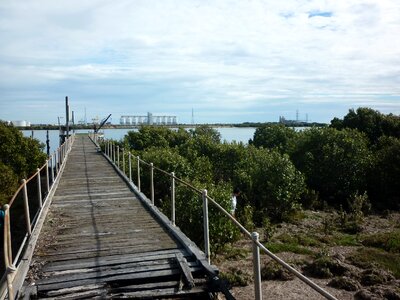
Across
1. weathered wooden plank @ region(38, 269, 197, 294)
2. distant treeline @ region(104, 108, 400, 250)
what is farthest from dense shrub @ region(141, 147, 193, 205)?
weathered wooden plank @ region(38, 269, 197, 294)

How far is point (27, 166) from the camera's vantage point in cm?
3597

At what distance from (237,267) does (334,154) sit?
46.1ft

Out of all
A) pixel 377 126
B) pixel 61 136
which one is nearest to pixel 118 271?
pixel 377 126

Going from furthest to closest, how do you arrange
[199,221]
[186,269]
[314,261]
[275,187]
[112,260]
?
[275,187]
[314,261]
[199,221]
[112,260]
[186,269]

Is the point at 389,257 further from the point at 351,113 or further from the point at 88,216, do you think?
the point at 351,113

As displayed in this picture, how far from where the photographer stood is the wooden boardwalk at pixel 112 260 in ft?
16.9

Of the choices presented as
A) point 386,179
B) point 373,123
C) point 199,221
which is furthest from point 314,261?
point 373,123

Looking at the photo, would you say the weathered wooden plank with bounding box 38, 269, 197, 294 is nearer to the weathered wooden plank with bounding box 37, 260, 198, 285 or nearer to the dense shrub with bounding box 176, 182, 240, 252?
the weathered wooden plank with bounding box 37, 260, 198, 285

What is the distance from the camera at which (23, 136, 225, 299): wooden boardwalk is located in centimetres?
515

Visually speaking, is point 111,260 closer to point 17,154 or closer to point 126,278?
point 126,278

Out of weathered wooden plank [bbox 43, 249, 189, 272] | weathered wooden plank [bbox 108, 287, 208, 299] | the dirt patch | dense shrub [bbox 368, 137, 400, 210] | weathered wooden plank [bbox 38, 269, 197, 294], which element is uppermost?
weathered wooden plank [bbox 43, 249, 189, 272]

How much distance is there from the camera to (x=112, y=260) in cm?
598

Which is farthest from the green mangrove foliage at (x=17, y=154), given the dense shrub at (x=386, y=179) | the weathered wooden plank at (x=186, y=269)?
the weathered wooden plank at (x=186, y=269)

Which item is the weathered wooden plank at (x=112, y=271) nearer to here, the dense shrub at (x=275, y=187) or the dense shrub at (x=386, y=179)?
the dense shrub at (x=275, y=187)
